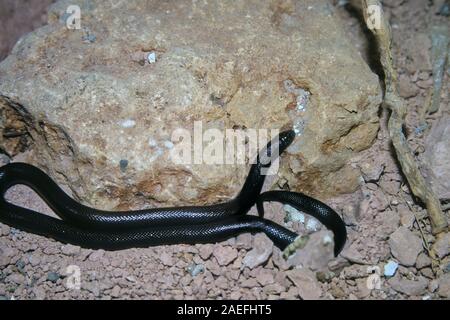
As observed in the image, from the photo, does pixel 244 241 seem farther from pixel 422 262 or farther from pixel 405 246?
pixel 422 262

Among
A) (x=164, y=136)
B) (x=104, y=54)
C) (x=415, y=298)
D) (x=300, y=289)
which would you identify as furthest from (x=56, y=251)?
(x=415, y=298)

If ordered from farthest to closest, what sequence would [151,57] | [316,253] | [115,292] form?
[151,57] < [115,292] < [316,253]

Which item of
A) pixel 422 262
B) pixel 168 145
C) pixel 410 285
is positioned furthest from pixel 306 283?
pixel 168 145

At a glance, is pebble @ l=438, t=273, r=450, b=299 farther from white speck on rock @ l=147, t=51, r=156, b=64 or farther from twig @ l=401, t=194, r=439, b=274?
white speck on rock @ l=147, t=51, r=156, b=64

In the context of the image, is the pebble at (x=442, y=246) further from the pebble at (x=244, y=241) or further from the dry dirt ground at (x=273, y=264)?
the pebble at (x=244, y=241)

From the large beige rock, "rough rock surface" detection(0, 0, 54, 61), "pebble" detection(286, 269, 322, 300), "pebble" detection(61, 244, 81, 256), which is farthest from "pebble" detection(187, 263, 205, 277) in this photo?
"rough rock surface" detection(0, 0, 54, 61)

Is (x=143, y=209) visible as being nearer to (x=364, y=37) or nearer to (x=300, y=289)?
(x=300, y=289)

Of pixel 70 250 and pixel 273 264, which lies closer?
pixel 273 264
